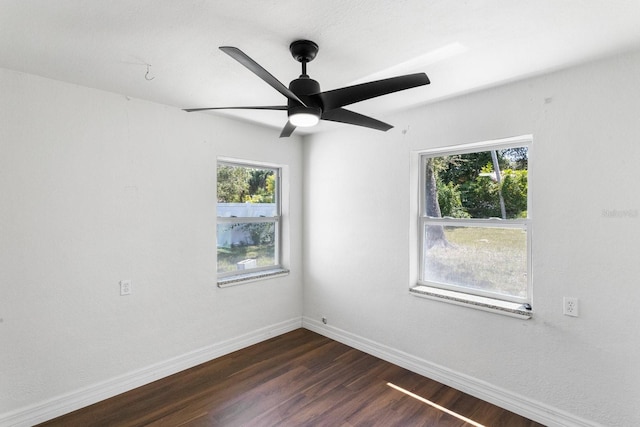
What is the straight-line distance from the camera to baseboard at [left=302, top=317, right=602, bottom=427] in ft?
7.14

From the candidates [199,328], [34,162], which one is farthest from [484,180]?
[34,162]

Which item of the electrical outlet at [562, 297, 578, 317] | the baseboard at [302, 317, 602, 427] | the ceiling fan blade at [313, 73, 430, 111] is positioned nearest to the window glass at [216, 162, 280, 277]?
the baseboard at [302, 317, 602, 427]

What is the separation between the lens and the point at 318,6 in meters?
1.48

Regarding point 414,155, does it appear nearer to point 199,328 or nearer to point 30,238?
point 199,328

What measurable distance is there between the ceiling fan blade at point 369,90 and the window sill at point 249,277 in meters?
2.21

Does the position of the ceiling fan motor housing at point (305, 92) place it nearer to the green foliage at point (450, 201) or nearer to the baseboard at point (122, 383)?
the green foliage at point (450, 201)

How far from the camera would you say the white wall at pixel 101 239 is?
2186 millimetres

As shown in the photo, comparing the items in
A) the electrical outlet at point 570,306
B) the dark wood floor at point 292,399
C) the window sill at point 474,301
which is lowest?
the dark wood floor at point 292,399

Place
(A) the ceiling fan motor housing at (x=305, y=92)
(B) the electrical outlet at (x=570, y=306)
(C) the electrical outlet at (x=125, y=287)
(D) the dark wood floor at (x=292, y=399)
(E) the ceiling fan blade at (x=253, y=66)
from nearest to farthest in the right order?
(E) the ceiling fan blade at (x=253, y=66), (A) the ceiling fan motor housing at (x=305, y=92), (B) the electrical outlet at (x=570, y=306), (D) the dark wood floor at (x=292, y=399), (C) the electrical outlet at (x=125, y=287)

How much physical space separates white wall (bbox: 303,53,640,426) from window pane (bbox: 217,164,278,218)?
1351mm

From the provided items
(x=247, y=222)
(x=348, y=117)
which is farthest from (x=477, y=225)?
(x=247, y=222)

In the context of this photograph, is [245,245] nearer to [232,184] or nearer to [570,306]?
[232,184]

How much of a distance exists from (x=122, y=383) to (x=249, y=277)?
1.38 metres

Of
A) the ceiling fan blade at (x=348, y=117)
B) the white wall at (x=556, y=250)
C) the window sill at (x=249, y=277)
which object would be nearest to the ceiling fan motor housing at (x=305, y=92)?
the ceiling fan blade at (x=348, y=117)
